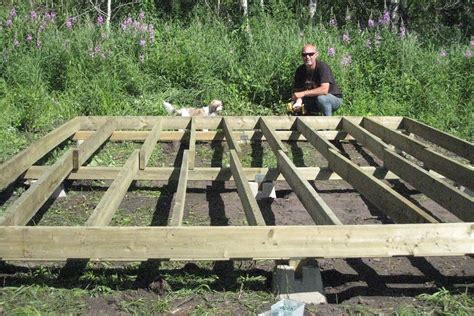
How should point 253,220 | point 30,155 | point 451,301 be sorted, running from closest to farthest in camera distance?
point 451,301, point 253,220, point 30,155

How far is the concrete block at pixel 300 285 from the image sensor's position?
3.05 meters

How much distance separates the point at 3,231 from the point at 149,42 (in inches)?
249

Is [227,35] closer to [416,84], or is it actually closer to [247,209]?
[416,84]

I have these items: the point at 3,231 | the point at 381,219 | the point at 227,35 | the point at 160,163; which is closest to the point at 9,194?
the point at 160,163

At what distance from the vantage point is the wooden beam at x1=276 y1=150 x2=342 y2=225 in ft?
10.8

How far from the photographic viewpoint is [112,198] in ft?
11.7

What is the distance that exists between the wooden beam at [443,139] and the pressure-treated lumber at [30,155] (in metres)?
3.77

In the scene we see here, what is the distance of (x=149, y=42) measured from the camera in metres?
8.82

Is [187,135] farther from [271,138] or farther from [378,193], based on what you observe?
[378,193]

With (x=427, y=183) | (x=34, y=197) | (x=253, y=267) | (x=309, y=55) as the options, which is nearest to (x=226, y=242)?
(x=253, y=267)

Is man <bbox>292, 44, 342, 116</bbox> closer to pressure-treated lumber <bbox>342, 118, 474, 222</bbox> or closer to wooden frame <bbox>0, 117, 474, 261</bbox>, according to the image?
wooden frame <bbox>0, 117, 474, 261</bbox>

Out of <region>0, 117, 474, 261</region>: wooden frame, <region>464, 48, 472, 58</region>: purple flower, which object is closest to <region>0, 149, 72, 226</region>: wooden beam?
<region>0, 117, 474, 261</region>: wooden frame

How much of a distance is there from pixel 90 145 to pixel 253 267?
2.28 metres

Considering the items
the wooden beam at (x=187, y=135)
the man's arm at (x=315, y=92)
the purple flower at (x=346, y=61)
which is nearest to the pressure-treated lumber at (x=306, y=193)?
the wooden beam at (x=187, y=135)
